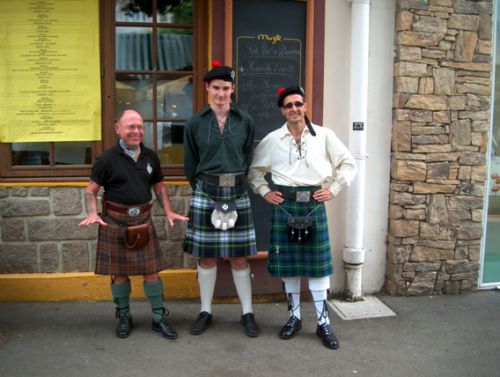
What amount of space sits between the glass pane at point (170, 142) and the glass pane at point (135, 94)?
169 millimetres

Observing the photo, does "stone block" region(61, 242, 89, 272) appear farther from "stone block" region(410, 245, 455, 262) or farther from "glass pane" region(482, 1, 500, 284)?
"glass pane" region(482, 1, 500, 284)

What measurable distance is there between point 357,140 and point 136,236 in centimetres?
205

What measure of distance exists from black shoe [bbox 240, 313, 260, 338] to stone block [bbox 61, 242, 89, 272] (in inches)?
59.5

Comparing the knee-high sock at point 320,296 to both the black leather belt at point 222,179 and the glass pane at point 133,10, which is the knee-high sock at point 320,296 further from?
the glass pane at point 133,10

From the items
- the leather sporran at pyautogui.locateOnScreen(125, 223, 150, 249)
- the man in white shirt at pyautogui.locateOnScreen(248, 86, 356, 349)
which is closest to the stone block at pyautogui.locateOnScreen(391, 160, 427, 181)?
the man in white shirt at pyautogui.locateOnScreen(248, 86, 356, 349)

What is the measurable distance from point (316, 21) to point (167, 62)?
52.2 inches

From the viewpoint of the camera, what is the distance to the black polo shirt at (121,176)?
356 centimetres

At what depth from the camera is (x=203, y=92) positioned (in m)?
4.50

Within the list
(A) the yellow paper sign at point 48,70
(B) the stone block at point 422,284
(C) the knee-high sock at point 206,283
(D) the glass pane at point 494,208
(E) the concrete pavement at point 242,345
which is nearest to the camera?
(E) the concrete pavement at point 242,345

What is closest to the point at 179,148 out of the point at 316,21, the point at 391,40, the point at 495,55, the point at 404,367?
the point at 316,21

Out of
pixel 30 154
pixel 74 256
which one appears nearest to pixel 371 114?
pixel 74 256

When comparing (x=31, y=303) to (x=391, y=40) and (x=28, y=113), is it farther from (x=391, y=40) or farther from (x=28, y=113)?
(x=391, y=40)

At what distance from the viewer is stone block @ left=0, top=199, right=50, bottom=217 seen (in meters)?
4.34

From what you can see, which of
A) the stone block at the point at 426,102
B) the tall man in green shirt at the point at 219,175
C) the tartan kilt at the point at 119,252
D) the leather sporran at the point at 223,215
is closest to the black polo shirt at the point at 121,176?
the tartan kilt at the point at 119,252
